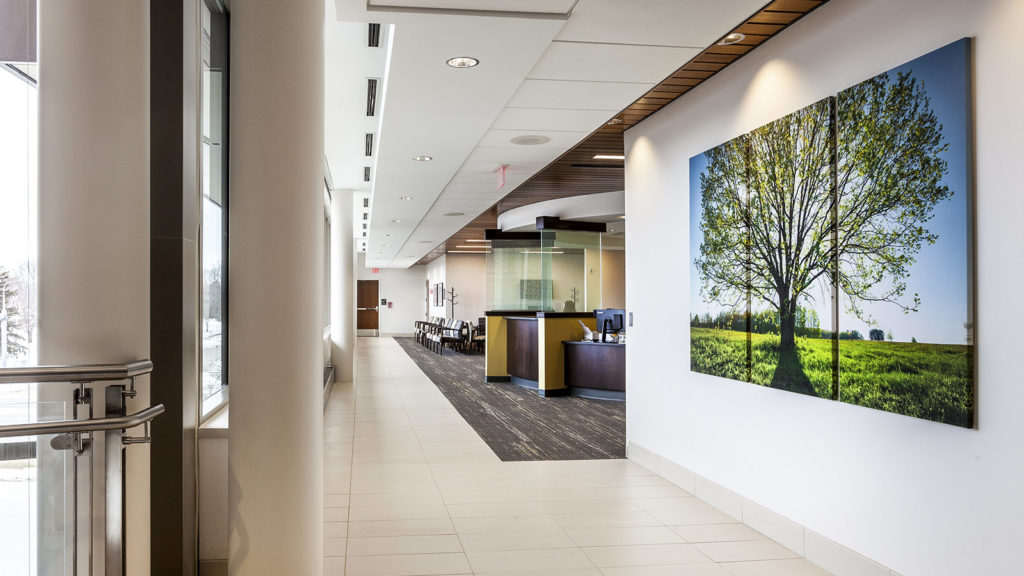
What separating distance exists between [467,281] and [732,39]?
21.8 m

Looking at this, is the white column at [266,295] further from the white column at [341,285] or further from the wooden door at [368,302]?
the wooden door at [368,302]

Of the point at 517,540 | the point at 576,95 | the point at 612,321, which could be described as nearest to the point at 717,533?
the point at 517,540

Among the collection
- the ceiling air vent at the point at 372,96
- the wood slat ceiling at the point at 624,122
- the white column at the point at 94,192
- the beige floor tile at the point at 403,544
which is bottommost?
the beige floor tile at the point at 403,544

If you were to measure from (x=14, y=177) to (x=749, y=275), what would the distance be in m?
3.79

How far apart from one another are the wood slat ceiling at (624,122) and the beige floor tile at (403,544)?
3345 millimetres

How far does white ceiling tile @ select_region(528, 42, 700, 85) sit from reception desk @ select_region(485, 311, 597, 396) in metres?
6.68

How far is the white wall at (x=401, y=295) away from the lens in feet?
110

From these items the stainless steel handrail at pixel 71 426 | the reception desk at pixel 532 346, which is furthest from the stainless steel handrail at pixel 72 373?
the reception desk at pixel 532 346

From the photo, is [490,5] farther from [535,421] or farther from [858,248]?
[535,421]

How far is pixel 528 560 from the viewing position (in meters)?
4.03

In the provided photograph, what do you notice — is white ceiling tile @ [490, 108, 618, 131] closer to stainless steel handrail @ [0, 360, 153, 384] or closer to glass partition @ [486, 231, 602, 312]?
stainless steel handrail @ [0, 360, 153, 384]

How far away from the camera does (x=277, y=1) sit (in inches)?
123

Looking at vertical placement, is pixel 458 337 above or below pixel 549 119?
below

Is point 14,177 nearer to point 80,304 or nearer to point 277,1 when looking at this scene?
point 80,304
